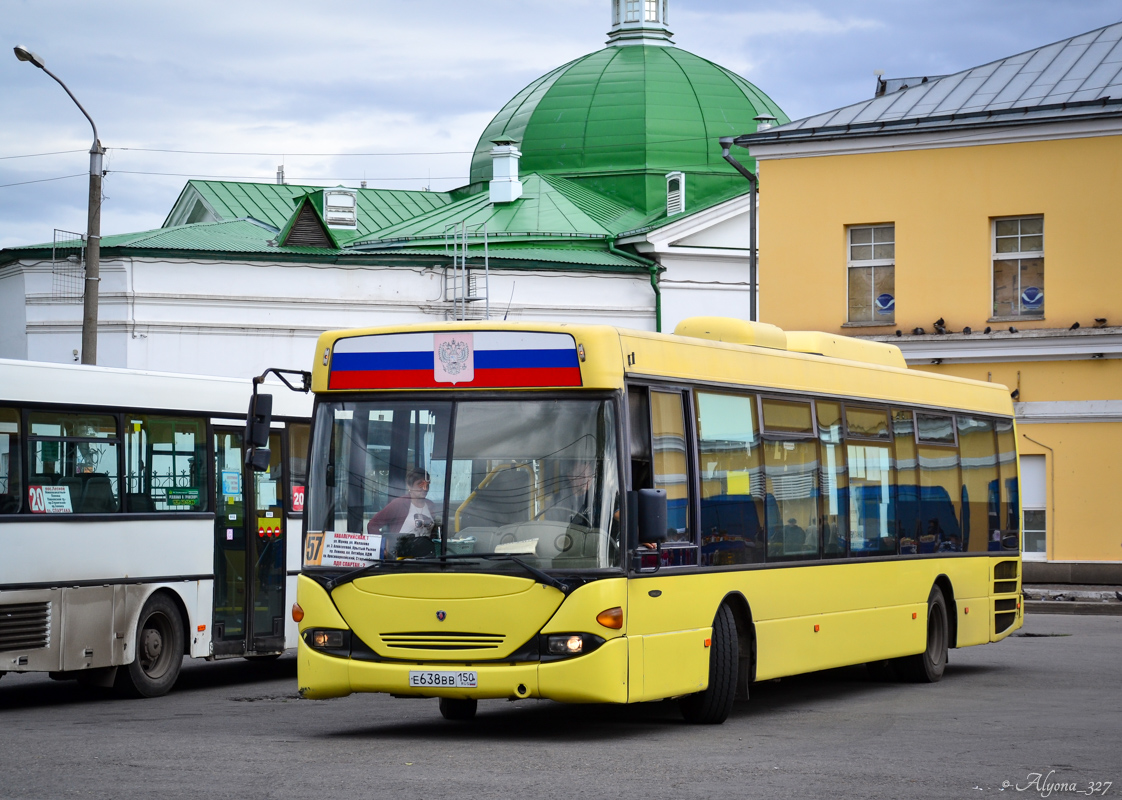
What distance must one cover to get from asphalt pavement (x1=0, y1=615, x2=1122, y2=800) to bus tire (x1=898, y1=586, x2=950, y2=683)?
19 cm

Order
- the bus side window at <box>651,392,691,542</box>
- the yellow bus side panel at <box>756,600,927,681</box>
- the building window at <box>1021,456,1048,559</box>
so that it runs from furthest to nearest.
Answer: the building window at <box>1021,456,1048,559</box>
the yellow bus side panel at <box>756,600,927,681</box>
the bus side window at <box>651,392,691,542</box>

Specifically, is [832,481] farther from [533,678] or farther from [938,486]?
[533,678]

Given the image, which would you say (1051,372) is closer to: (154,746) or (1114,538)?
(1114,538)

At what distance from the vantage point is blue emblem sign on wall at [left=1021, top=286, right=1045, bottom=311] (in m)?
28.0

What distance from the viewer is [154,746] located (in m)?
10.3

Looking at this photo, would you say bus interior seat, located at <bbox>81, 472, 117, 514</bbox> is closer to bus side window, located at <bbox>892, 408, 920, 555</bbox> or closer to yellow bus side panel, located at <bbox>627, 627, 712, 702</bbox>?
yellow bus side panel, located at <bbox>627, 627, 712, 702</bbox>

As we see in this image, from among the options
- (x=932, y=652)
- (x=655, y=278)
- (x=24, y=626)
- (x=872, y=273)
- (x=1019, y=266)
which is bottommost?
(x=932, y=652)

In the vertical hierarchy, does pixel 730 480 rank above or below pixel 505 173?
below

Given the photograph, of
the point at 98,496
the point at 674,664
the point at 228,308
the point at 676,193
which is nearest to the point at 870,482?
the point at 674,664

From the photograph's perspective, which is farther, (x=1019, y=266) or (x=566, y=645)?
(x=1019, y=266)

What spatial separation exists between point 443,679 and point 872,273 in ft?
68.0

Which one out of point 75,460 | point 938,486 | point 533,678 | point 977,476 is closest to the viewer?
point 533,678

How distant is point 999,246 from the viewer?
28.5 metres

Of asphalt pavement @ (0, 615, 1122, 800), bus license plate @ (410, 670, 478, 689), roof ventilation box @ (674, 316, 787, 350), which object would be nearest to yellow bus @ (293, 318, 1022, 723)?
bus license plate @ (410, 670, 478, 689)
